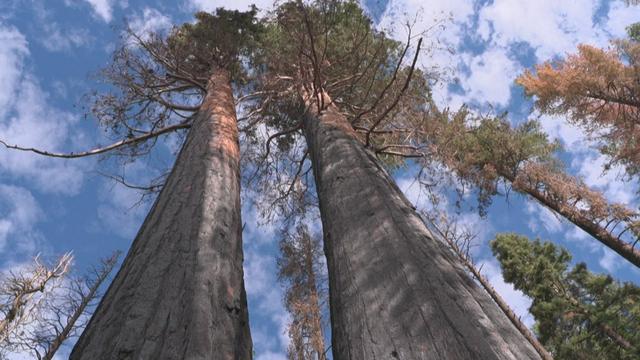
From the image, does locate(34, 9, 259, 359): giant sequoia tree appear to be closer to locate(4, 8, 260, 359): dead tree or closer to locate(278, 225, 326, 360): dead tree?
locate(4, 8, 260, 359): dead tree

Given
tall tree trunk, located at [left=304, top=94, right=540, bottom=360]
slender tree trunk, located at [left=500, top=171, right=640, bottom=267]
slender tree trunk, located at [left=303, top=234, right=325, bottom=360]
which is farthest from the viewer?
slender tree trunk, located at [left=500, top=171, right=640, bottom=267]

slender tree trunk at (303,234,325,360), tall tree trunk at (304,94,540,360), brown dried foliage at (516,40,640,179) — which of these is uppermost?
brown dried foliage at (516,40,640,179)

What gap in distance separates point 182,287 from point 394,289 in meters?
0.86

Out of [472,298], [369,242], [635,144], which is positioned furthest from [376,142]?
[635,144]

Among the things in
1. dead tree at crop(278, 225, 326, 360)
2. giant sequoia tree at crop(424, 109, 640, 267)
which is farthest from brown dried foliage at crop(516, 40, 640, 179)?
dead tree at crop(278, 225, 326, 360)

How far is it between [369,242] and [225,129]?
2660 millimetres

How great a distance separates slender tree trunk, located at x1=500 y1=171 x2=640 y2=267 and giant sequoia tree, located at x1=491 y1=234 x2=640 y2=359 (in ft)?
4.52

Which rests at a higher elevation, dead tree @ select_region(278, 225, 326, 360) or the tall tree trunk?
dead tree @ select_region(278, 225, 326, 360)

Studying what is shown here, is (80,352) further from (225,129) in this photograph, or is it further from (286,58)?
(286,58)

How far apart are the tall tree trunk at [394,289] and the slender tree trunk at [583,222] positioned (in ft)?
33.7

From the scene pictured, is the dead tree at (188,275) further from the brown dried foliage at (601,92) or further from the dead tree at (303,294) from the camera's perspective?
the brown dried foliage at (601,92)

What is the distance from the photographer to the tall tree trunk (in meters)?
1.59

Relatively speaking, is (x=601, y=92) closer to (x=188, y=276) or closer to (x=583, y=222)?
(x=583, y=222)

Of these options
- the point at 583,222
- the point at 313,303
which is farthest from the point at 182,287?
the point at 583,222
